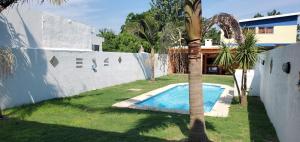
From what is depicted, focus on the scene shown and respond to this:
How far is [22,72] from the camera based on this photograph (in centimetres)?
1248

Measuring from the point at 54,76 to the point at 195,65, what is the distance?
9799 millimetres

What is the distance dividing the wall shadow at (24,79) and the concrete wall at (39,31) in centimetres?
5

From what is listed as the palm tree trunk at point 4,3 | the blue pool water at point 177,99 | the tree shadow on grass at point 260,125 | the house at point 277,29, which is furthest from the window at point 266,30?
the palm tree trunk at point 4,3

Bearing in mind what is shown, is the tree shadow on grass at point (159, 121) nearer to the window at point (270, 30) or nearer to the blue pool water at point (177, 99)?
the blue pool water at point (177, 99)

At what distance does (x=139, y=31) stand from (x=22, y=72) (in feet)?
43.2

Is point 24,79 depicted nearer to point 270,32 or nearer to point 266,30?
point 266,30

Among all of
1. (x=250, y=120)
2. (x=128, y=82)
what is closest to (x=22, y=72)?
(x=250, y=120)

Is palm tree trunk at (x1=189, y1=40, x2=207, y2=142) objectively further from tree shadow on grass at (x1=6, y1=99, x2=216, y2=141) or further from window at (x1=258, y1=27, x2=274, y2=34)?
window at (x1=258, y1=27, x2=274, y2=34)

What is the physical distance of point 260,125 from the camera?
31.9 ft

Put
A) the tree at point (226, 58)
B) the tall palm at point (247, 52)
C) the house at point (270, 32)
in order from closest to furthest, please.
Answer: the tall palm at point (247, 52) → the tree at point (226, 58) → the house at point (270, 32)

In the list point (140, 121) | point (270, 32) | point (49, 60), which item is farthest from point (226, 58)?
point (270, 32)

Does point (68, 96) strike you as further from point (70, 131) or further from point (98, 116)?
point (70, 131)

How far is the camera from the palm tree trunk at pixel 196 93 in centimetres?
710

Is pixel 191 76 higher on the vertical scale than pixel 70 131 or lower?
higher
